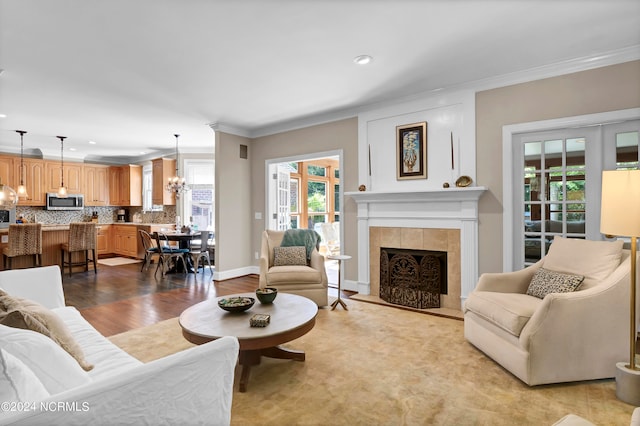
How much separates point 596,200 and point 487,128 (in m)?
1.27

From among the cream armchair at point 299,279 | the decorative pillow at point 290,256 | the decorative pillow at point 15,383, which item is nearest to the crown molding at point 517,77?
the decorative pillow at point 290,256

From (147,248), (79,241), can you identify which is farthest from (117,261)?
(147,248)

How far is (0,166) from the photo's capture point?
23.1 ft

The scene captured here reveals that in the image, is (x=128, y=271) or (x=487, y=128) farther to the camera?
(x=128, y=271)

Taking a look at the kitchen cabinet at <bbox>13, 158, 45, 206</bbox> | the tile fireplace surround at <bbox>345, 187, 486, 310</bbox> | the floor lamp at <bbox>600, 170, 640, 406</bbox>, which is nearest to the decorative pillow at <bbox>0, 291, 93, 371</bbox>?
the floor lamp at <bbox>600, 170, 640, 406</bbox>

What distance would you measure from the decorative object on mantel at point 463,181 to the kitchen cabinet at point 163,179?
6495 mm

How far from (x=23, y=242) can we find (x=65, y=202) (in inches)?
101

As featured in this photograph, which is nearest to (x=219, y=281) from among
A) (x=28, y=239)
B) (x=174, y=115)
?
(x=174, y=115)

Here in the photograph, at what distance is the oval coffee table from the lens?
2.10 m

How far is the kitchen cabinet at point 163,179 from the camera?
25.6 feet

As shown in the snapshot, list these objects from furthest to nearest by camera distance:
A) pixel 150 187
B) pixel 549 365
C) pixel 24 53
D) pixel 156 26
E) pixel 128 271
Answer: pixel 150 187 → pixel 128 271 → pixel 24 53 → pixel 156 26 → pixel 549 365

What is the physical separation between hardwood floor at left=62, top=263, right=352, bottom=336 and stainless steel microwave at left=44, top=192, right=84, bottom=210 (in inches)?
101

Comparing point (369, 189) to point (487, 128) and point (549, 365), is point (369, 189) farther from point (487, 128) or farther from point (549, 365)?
point (549, 365)

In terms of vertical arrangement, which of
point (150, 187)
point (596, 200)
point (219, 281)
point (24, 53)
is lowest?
point (219, 281)
